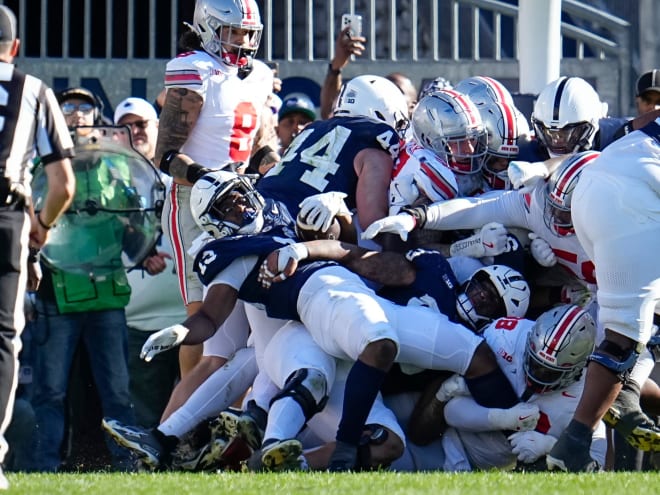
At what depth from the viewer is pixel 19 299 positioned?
20.3 ft

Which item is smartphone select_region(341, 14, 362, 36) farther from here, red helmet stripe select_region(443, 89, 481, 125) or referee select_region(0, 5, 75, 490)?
referee select_region(0, 5, 75, 490)

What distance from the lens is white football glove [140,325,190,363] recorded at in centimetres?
707

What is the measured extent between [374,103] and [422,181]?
802 mm

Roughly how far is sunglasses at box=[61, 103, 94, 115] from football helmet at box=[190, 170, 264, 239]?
8.98 feet

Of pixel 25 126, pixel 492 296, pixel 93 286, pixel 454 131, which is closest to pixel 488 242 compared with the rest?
pixel 492 296

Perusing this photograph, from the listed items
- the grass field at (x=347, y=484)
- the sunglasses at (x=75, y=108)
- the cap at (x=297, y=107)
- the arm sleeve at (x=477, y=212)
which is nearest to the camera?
the grass field at (x=347, y=484)

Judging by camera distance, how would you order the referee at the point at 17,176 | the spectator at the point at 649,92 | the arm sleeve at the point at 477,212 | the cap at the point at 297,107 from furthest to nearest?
the cap at the point at 297,107 → the spectator at the point at 649,92 → the arm sleeve at the point at 477,212 → the referee at the point at 17,176

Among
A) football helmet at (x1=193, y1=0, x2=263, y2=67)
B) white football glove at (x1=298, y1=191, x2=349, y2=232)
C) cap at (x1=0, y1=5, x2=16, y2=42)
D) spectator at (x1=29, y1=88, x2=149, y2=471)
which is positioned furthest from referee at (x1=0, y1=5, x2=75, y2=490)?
spectator at (x1=29, y1=88, x2=149, y2=471)

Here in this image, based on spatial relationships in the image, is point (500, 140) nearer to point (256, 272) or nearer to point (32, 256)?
point (256, 272)

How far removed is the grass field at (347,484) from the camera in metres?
5.67

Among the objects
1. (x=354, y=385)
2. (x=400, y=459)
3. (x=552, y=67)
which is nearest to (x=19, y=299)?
(x=354, y=385)

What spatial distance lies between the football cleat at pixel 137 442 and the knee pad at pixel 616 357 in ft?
6.89

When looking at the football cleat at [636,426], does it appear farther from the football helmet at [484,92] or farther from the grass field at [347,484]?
the football helmet at [484,92]

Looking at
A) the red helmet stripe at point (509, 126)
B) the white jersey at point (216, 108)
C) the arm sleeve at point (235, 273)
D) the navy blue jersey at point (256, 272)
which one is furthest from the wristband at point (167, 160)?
the red helmet stripe at point (509, 126)
